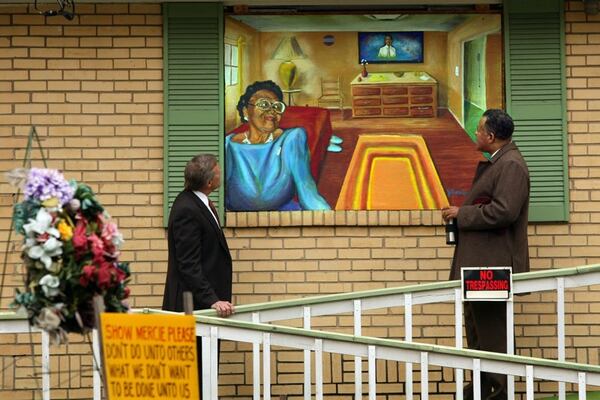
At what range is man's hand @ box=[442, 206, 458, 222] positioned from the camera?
30.3 ft

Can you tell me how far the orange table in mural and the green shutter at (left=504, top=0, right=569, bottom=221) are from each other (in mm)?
596

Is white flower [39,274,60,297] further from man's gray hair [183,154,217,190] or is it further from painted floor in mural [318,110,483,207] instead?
painted floor in mural [318,110,483,207]

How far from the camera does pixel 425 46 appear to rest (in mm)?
10102

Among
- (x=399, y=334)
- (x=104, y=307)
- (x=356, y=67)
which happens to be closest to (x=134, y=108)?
(x=356, y=67)

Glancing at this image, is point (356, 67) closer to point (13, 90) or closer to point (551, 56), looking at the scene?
point (551, 56)

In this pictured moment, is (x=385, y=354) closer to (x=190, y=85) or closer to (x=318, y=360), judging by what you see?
(x=318, y=360)

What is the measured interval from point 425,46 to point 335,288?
1.60 m

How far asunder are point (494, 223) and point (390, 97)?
4.33 ft

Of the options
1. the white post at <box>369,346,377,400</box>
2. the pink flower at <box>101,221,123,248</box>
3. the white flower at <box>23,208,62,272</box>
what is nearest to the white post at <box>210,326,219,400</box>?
the white post at <box>369,346,377,400</box>

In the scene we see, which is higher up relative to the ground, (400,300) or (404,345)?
(400,300)

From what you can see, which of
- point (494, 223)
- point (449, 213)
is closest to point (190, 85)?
point (449, 213)

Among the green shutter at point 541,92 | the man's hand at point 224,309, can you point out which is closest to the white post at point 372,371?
the man's hand at point 224,309

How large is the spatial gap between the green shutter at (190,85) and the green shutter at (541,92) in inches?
71.4

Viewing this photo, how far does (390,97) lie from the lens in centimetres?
1005
